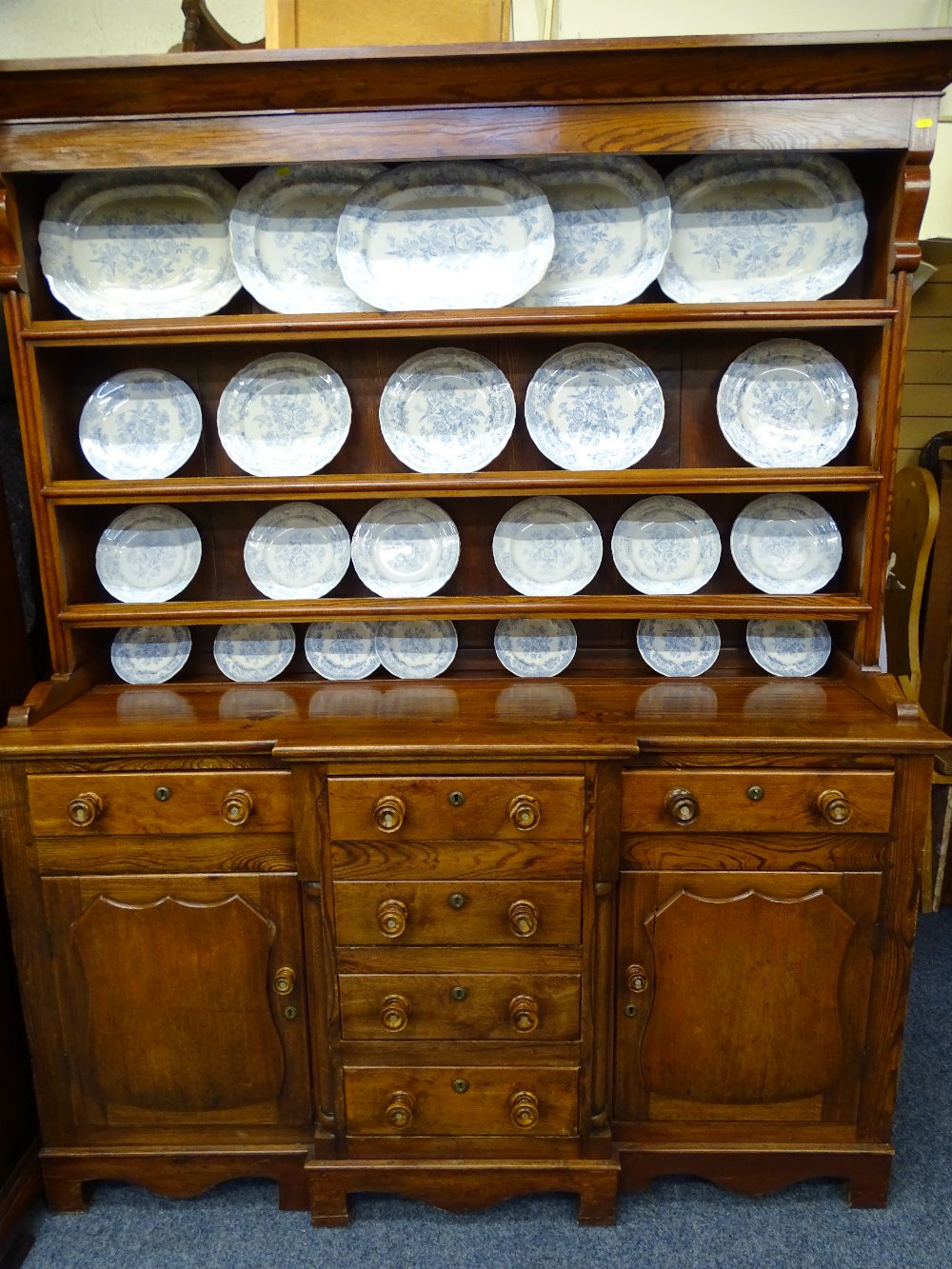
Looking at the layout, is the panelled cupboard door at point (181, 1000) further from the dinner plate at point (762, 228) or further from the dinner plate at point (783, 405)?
the dinner plate at point (762, 228)

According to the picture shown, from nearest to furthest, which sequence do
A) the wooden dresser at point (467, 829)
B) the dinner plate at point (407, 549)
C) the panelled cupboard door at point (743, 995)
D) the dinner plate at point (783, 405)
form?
the wooden dresser at point (467, 829) → the panelled cupboard door at point (743, 995) → the dinner plate at point (783, 405) → the dinner plate at point (407, 549)

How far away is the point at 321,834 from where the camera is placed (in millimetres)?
1435

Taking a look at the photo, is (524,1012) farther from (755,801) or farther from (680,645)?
(680,645)

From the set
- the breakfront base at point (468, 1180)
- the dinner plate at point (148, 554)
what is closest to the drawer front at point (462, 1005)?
the breakfront base at point (468, 1180)

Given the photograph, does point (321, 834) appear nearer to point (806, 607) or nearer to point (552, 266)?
point (806, 607)

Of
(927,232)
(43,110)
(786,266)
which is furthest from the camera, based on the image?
(927,232)

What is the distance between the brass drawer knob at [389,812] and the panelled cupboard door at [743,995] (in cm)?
43

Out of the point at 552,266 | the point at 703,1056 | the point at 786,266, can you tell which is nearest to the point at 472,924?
the point at 703,1056

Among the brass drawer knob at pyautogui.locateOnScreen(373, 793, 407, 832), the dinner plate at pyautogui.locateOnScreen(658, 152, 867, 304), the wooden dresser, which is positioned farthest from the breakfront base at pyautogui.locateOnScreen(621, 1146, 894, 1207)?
the dinner plate at pyautogui.locateOnScreen(658, 152, 867, 304)

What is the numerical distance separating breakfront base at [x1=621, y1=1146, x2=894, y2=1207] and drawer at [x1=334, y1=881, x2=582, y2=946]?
493 millimetres

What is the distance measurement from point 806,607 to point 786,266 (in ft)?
2.14

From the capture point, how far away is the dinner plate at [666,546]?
1.70 m

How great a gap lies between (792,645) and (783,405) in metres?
0.49

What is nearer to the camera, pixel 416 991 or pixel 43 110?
pixel 43 110
